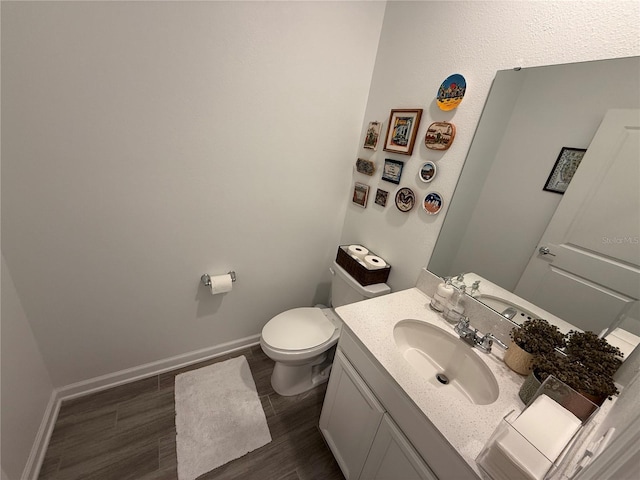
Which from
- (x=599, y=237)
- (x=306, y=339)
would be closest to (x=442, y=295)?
(x=599, y=237)

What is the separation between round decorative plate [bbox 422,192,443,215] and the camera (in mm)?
1223

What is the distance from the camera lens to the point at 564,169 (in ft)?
2.86

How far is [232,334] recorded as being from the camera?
6.02 feet

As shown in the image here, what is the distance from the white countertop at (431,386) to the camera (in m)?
0.71

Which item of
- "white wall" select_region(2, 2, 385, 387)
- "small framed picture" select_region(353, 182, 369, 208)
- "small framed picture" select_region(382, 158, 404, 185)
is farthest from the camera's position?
"small framed picture" select_region(353, 182, 369, 208)

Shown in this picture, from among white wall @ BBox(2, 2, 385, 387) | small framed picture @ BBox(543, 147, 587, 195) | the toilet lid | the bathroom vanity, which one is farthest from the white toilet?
small framed picture @ BBox(543, 147, 587, 195)

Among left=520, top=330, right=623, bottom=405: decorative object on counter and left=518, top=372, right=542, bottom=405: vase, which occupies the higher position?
left=520, top=330, right=623, bottom=405: decorative object on counter

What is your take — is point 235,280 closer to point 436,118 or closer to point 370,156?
point 370,156

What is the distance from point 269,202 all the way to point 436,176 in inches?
36.6

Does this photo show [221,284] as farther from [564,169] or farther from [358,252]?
[564,169]

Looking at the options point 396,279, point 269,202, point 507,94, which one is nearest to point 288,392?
point 396,279

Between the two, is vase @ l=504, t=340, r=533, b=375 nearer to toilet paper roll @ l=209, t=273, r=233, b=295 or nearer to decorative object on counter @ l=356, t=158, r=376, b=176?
decorative object on counter @ l=356, t=158, r=376, b=176

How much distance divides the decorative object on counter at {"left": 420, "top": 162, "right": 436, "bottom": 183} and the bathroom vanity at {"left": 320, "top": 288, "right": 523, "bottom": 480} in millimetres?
587

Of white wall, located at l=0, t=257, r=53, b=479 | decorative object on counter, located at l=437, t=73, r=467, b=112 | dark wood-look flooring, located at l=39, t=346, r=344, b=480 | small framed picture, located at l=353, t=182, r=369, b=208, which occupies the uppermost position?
decorative object on counter, located at l=437, t=73, r=467, b=112
